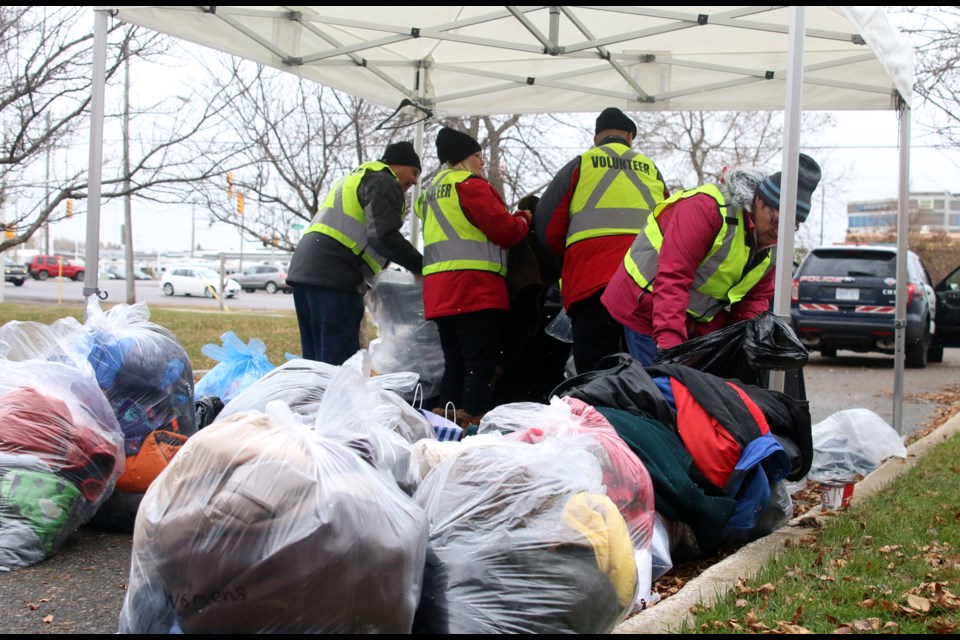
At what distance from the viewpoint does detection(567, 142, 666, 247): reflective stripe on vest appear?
15.6 ft

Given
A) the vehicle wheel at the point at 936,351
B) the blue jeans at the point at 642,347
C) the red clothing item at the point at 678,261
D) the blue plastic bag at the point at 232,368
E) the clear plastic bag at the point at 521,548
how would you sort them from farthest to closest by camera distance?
1. the vehicle wheel at the point at 936,351
2. the blue plastic bag at the point at 232,368
3. the blue jeans at the point at 642,347
4. the red clothing item at the point at 678,261
5. the clear plastic bag at the point at 521,548

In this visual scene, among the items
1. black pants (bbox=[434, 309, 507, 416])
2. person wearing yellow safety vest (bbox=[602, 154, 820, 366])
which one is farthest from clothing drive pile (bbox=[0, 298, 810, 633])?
black pants (bbox=[434, 309, 507, 416])

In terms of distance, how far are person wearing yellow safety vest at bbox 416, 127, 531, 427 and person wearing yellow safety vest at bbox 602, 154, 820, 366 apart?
70cm

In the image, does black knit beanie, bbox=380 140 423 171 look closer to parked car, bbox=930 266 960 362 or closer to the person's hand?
the person's hand

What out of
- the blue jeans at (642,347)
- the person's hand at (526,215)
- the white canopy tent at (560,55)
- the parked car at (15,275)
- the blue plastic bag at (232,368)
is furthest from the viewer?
the parked car at (15,275)

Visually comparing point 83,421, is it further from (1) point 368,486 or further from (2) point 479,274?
(2) point 479,274

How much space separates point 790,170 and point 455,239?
68.2 inches

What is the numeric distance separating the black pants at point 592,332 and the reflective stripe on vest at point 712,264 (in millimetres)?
467

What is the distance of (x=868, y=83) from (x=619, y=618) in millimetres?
5035

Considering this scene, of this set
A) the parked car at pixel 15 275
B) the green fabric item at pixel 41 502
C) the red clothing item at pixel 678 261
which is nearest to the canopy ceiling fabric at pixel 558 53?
the red clothing item at pixel 678 261

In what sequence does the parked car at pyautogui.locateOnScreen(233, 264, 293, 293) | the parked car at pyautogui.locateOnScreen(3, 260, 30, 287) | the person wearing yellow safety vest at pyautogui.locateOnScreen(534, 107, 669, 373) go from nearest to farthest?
the person wearing yellow safety vest at pyautogui.locateOnScreen(534, 107, 669, 373) < the parked car at pyautogui.locateOnScreen(3, 260, 30, 287) < the parked car at pyautogui.locateOnScreen(233, 264, 293, 293)

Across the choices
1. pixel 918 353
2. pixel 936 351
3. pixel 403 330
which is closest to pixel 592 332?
pixel 403 330

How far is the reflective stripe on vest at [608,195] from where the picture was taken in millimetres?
4742

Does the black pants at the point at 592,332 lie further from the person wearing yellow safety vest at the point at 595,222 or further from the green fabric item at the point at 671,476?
the green fabric item at the point at 671,476
